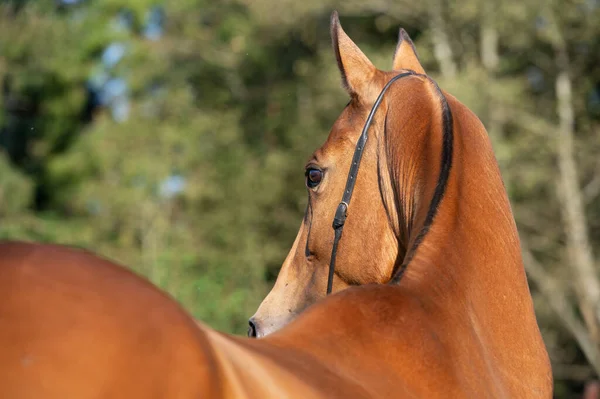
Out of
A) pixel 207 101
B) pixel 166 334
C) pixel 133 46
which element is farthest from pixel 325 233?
pixel 133 46

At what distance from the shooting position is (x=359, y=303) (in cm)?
221

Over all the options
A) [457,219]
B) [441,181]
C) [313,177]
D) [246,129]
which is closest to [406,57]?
[313,177]

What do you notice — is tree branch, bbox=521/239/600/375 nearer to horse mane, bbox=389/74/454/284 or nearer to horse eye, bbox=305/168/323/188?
horse eye, bbox=305/168/323/188

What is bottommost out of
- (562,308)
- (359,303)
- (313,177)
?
(562,308)

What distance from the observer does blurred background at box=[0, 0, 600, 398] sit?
19.9m

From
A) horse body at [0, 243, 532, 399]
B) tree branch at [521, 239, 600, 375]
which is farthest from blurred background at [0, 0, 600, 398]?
horse body at [0, 243, 532, 399]

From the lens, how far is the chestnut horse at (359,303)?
138cm

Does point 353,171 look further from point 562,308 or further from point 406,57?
point 562,308

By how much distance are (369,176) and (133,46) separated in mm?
26047

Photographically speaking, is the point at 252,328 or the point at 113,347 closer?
the point at 113,347

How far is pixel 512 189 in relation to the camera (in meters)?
21.3

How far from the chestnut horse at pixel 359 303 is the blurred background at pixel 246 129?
12.8 meters

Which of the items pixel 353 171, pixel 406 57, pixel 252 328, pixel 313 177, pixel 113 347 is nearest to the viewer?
pixel 113 347

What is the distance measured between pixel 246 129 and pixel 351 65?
22.8 m
